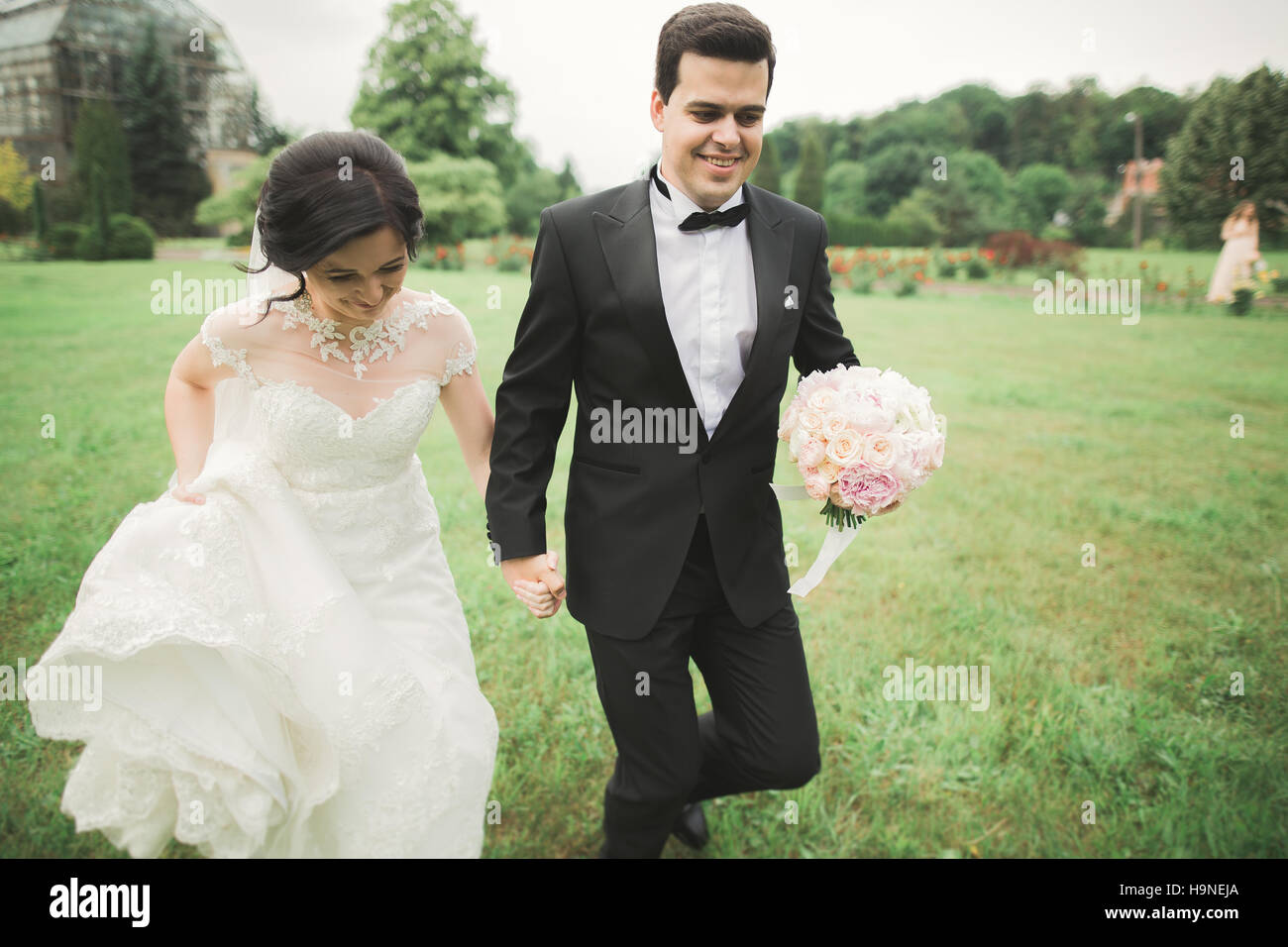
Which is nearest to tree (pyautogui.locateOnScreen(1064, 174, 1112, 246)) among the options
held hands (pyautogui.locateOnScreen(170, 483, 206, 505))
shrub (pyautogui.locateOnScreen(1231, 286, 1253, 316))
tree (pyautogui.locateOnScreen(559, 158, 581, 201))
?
shrub (pyautogui.locateOnScreen(1231, 286, 1253, 316))

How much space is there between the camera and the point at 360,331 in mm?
2613

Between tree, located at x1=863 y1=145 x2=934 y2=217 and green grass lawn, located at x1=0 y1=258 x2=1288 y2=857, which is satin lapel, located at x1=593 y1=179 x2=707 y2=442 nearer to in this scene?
green grass lawn, located at x1=0 y1=258 x2=1288 y2=857

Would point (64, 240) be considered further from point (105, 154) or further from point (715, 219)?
point (715, 219)

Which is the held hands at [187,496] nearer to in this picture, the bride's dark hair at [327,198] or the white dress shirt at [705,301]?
the bride's dark hair at [327,198]

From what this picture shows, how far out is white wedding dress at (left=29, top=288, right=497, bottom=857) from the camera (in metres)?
2.22

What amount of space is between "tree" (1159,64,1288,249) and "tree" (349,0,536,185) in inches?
995

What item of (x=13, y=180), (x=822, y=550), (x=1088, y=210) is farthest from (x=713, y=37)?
(x=1088, y=210)

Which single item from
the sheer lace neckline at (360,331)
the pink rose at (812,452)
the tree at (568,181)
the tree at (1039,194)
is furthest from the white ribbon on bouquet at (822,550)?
the tree at (568,181)

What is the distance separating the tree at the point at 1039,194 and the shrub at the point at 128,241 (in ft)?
83.6

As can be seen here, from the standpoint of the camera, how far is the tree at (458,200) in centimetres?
2678

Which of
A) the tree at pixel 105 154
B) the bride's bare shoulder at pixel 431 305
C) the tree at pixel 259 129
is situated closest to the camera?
the bride's bare shoulder at pixel 431 305
